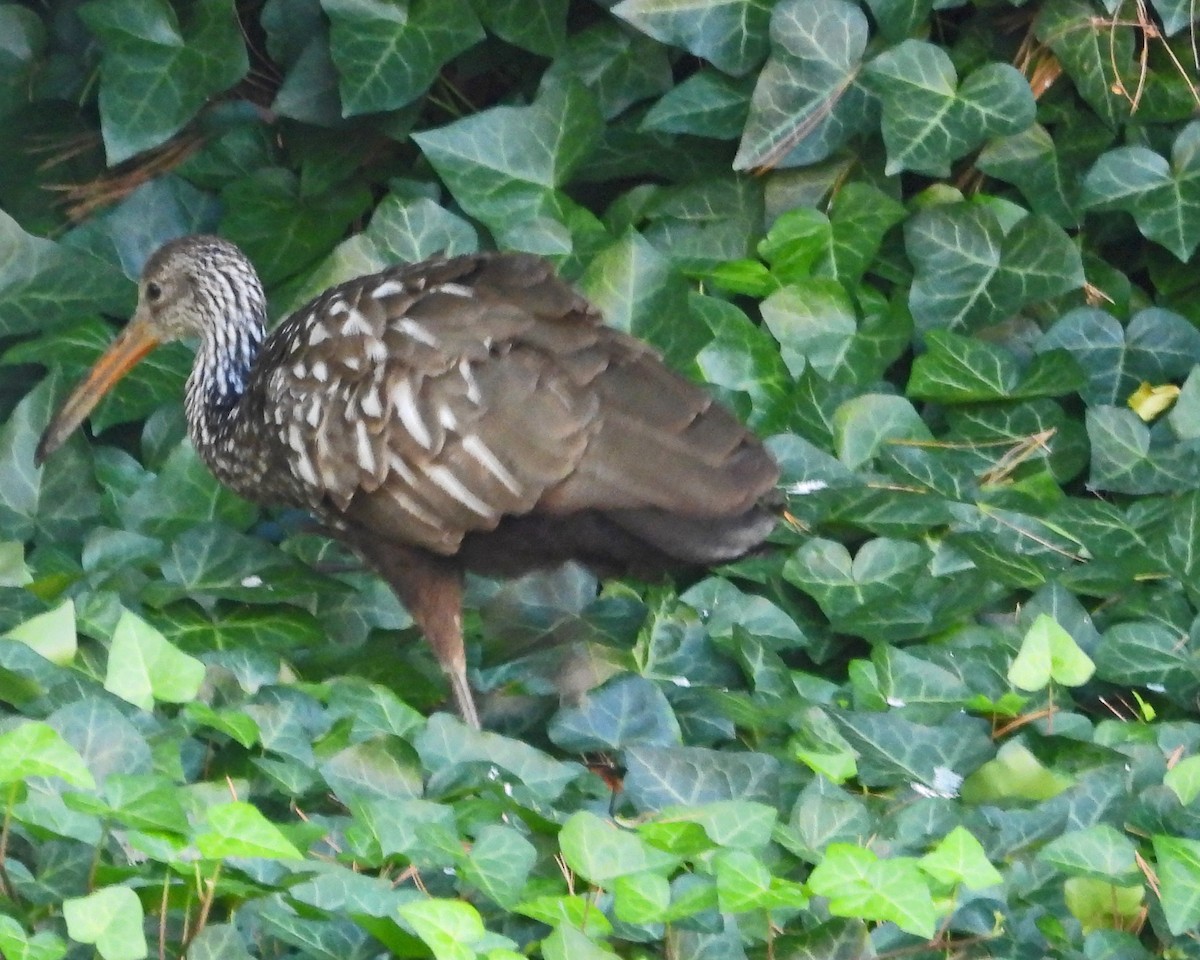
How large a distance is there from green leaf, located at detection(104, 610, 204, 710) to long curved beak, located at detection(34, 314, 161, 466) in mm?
1232

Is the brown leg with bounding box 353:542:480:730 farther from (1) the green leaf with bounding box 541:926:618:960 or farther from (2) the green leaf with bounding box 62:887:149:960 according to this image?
(2) the green leaf with bounding box 62:887:149:960

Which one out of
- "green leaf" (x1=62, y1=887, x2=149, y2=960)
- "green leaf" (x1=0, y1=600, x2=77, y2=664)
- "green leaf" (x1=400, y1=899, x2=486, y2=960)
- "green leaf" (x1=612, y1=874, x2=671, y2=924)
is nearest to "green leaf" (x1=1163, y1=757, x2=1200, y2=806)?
"green leaf" (x1=612, y1=874, x2=671, y2=924)

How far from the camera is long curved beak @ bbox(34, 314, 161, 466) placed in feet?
12.7

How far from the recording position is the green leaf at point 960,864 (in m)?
2.25

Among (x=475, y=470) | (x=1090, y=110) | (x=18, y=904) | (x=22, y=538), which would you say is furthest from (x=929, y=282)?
(x=18, y=904)

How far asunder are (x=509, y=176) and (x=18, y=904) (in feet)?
7.54

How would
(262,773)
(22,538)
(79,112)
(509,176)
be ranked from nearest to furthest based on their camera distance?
(262,773) → (22,538) → (509,176) → (79,112)

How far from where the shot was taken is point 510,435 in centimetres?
312

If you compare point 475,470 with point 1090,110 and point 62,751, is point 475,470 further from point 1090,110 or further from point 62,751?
point 1090,110

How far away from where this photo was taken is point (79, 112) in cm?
468

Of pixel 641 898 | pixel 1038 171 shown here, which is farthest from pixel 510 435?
pixel 1038 171

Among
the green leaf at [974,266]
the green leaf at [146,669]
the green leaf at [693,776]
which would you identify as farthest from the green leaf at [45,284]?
the green leaf at [693,776]

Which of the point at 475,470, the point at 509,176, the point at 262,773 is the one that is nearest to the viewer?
the point at 262,773

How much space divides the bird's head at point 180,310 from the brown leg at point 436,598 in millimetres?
713
